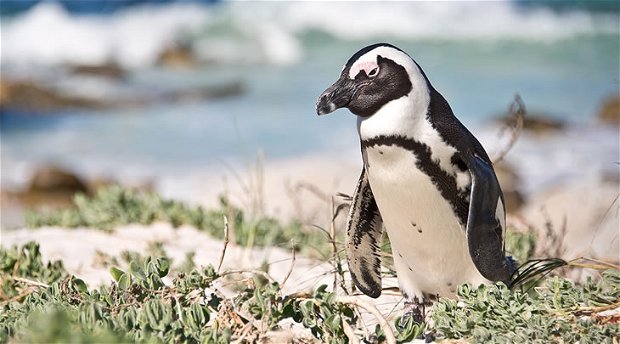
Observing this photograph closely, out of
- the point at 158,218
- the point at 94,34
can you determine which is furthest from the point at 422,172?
the point at 94,34

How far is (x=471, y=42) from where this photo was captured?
872 inches

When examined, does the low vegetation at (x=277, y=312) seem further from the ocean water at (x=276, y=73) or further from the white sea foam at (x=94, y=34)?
the white sea foam at (x=94, y=34)

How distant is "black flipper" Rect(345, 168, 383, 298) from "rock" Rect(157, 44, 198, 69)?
61.2ft

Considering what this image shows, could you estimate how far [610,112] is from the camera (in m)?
15.0

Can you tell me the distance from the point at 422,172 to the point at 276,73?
1789 centimetres

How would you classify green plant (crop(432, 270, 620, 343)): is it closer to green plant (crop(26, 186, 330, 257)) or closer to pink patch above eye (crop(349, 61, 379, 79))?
pink patch above eye (crop(349, 61, 379, 79))

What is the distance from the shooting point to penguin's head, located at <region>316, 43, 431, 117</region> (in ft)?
9.20

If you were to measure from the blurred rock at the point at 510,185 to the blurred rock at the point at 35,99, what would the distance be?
9707 mm

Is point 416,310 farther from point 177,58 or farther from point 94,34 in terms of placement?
point 94,34

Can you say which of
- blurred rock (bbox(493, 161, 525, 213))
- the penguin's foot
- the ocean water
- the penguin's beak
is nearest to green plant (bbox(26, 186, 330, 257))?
the penguin's foot

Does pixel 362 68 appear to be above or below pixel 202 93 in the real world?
above

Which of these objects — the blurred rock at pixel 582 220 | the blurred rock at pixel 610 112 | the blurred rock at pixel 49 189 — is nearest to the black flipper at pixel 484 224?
the blurred rock at pixel 582 220

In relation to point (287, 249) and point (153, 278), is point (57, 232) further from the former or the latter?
point (153, 278)

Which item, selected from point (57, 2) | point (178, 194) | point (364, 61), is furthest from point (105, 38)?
point (364, 61)
